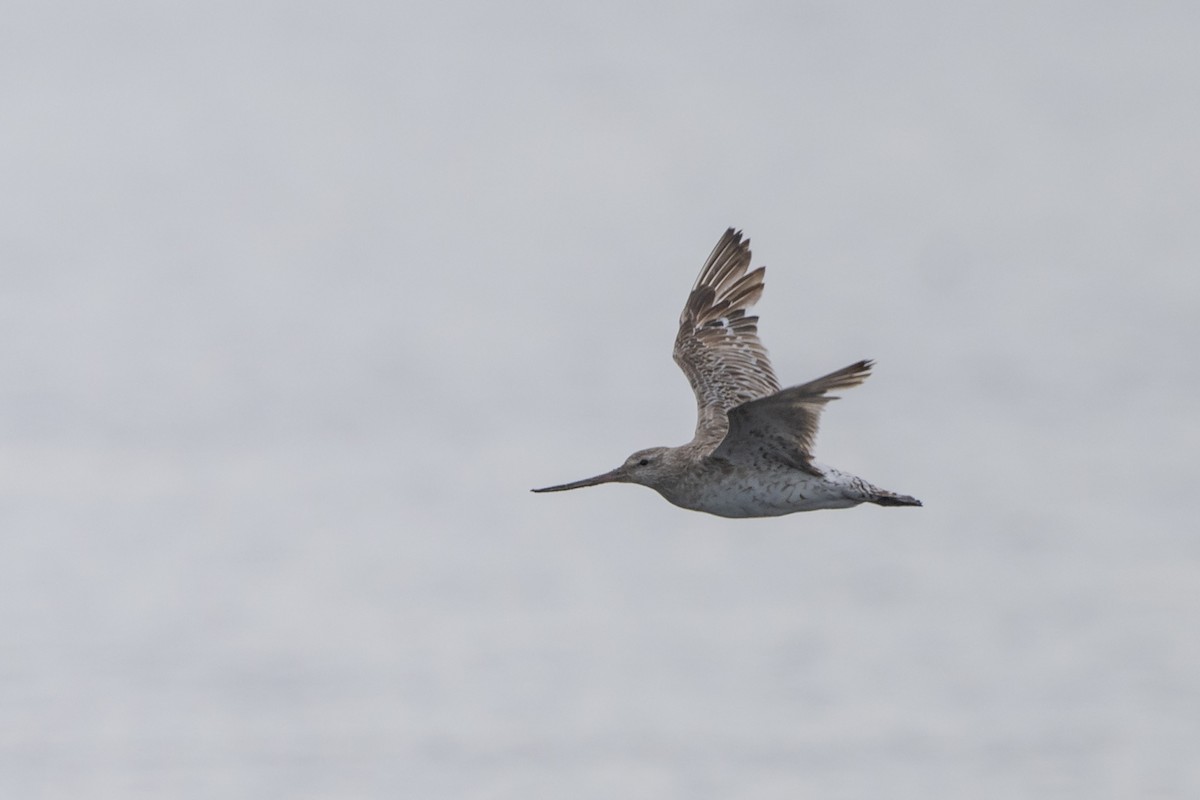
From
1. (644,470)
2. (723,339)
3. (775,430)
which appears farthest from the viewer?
(723,339)

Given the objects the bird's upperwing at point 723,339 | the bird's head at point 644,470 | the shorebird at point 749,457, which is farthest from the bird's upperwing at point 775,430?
the bird's upperwing at point 723,339

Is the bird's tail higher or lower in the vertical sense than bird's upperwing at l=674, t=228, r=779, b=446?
lower

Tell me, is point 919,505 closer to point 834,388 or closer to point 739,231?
point 834,388

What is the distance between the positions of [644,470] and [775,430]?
96.9 inches

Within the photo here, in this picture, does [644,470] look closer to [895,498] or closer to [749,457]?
[749,457]

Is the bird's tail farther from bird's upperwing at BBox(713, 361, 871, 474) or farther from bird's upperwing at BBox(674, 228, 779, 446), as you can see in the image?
bird's upperwing at BBox(674, 228, 779, 446)

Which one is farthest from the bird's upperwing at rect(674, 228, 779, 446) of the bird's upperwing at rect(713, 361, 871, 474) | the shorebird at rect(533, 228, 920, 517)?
the bird's upperwing at rect(713, 361, 871, 474)

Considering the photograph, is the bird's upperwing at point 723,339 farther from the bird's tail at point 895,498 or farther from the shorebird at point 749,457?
the bird's tail at point 895,498

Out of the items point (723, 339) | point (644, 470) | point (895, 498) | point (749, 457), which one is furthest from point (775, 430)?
point (723, 339)

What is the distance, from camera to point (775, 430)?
19438mm

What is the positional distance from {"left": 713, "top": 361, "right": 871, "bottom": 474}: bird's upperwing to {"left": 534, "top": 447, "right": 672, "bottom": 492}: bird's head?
133 centimetres

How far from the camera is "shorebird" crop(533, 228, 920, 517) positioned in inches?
752

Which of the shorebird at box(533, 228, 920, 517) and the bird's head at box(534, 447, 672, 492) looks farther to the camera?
the bird's head at box(534, 447, 672, 492)

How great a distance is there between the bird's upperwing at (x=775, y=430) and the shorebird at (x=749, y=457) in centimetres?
1
